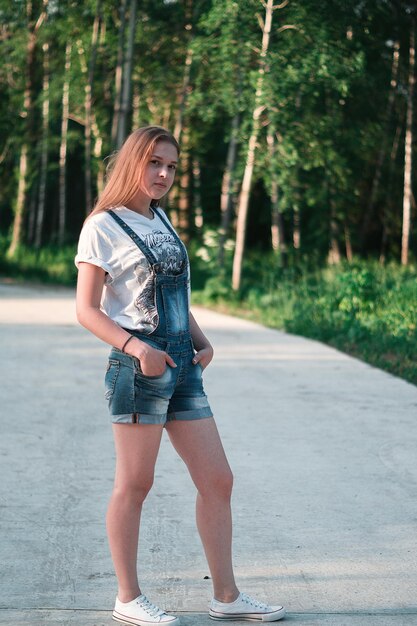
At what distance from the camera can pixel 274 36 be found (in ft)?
64.7

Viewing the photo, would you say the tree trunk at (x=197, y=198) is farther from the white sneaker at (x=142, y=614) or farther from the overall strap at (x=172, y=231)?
the white sneaker at (x=142, y=614)

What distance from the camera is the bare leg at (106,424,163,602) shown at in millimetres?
3723

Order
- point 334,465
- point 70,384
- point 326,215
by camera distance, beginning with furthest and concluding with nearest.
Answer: point 326,215 < point 70,384 < point 334,465

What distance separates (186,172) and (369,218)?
4853 millimetres

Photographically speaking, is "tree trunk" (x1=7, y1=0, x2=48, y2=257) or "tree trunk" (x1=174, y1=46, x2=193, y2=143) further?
"tree trunk" (x1=7, y1=0, x2=48, y2=257)

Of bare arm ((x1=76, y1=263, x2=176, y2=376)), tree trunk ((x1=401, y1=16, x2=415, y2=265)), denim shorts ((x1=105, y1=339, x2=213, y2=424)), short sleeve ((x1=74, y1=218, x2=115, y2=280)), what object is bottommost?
denim shorts ((x1=105, y1=339, x2=213, y2=424))

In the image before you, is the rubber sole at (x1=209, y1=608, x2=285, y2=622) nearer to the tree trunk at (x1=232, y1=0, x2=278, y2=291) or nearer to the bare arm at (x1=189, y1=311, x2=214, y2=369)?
the bare arm at (x1=189, y1=311, x2=214, y2=369)

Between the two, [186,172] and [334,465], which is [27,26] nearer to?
[186,172]

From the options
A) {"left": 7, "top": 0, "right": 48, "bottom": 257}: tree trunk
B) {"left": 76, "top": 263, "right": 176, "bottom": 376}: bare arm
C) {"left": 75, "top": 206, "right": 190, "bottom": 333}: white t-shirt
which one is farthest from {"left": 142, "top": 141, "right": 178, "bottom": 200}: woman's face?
{"left": 7, "top": 0, "right": 48, "bottom": 257}: tree trunk

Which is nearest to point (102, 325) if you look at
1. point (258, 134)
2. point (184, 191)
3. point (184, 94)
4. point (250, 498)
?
point (250, 498)

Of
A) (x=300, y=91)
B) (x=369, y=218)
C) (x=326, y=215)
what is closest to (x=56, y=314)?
(x=300, y=91)

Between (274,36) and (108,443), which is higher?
(274,36)

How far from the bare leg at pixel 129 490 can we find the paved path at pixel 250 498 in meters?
0.24

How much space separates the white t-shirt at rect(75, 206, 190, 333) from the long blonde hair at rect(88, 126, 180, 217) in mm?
46
